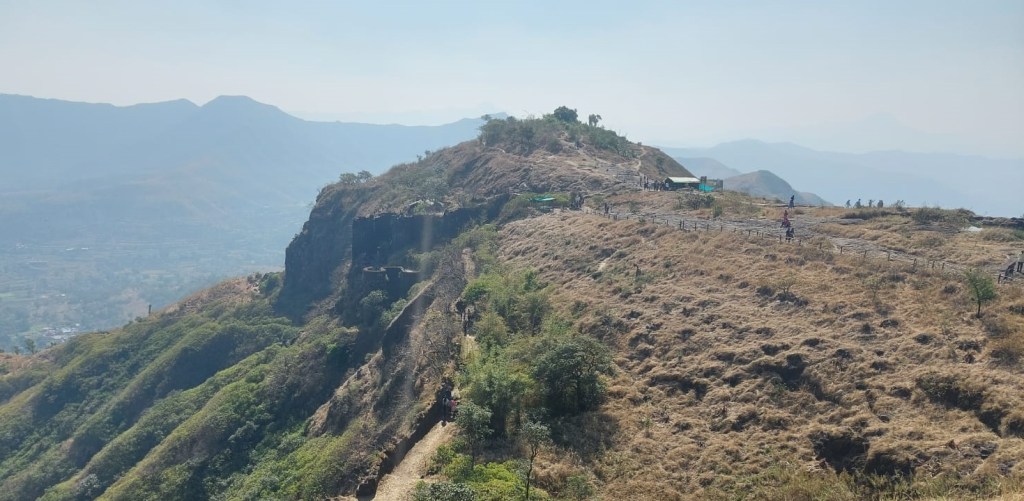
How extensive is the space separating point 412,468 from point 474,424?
290cm

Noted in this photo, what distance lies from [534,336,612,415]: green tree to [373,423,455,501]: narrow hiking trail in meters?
3.86

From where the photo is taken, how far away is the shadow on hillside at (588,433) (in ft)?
56.9

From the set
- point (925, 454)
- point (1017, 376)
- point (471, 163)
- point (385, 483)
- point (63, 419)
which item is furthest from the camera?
point (471, 163)

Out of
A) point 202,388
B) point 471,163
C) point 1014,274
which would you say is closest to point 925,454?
point 1014,274

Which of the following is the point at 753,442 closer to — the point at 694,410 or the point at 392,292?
the point at 694,410

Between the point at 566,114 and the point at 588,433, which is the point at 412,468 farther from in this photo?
the point at 566,114

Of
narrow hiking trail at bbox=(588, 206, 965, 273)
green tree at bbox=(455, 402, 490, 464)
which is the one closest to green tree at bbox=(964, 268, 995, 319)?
narrow hiking trail at bbox=(588, 206, 965, 273)

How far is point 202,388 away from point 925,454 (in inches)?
2020

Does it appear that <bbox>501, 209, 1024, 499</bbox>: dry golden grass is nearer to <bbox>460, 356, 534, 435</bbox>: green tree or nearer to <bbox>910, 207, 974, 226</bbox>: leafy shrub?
<bbox>910, 207, 974, 226</bbox>: leafy shrub

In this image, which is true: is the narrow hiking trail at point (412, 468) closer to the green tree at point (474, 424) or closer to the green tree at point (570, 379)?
the green tree at point (474, 424)

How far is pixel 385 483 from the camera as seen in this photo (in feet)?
58.8

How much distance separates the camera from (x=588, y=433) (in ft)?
59.2

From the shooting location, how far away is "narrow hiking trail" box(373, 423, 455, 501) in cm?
1705

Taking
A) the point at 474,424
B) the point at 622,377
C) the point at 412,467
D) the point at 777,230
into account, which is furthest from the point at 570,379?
the point at 777,230
